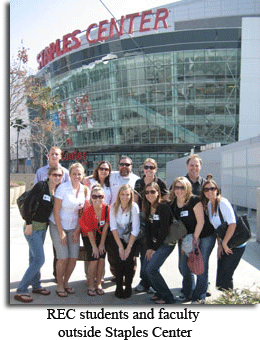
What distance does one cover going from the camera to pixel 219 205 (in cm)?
488

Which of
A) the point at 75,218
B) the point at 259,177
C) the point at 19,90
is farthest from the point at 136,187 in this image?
the point at 19,90

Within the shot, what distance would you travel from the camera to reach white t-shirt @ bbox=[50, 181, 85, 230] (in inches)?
203

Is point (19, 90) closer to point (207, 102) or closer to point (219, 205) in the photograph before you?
point (219, 205)

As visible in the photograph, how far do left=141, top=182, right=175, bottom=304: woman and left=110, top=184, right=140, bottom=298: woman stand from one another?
0.21m

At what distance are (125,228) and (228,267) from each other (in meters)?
1.41

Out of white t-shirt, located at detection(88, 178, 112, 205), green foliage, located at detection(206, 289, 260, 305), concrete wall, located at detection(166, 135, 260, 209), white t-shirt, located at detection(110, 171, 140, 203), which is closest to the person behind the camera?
green foliage, located at detection(206, 289, 260, 305)

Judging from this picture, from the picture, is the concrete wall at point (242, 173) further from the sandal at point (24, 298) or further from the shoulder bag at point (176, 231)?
the sandal at point (24, 298)

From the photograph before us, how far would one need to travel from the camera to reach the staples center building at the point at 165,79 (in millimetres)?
44250

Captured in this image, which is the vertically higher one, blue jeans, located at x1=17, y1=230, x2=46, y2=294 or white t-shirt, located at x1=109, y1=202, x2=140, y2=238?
white t-shirt, located at x1=109, y1=202, x2=140, y2=238

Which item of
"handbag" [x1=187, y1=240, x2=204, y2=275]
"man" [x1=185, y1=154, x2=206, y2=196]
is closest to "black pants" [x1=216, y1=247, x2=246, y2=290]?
"handbag" [x1=187, y1=240, x2=204, y2=275]

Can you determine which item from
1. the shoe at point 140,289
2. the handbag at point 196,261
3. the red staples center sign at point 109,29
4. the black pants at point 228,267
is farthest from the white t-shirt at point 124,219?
the red staples center sign at point 109,29

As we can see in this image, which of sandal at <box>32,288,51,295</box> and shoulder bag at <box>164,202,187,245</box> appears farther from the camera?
sandal at <box>32,288,51,295</box>

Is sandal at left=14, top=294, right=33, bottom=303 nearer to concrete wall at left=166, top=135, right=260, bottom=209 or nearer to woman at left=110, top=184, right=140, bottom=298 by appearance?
woman at left=110, top=184, right=140, bottom=298

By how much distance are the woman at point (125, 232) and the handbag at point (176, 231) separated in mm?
511
